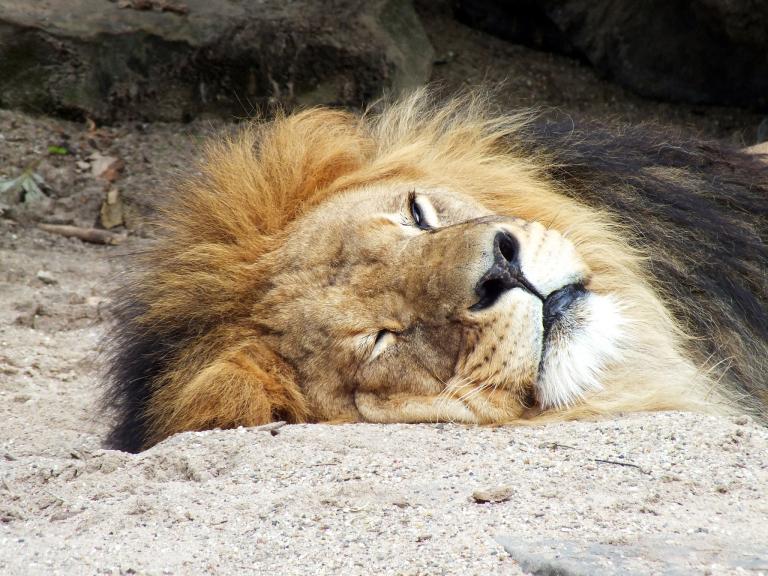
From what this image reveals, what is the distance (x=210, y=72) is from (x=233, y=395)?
366 centimetres

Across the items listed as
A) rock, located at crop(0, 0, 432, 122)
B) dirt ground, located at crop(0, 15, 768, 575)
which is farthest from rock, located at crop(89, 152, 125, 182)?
dirt ground, located at crop(0, 15, 768, 575)

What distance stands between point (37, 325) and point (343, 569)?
3.28 meters

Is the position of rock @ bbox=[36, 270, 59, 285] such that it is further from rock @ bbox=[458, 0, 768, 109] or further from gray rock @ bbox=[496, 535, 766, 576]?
gray rock @ bbox=[496, 535, 766, 576]

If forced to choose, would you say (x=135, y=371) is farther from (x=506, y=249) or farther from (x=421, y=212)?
(x=506, y=249)

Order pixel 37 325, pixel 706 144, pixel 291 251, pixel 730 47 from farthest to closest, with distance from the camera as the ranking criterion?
pixel 730 47 → pixel 37 325 → pixel 706 144 → pixel 291 251

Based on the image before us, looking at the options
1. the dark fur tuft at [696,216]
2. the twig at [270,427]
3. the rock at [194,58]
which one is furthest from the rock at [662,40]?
the twig at [270,427]

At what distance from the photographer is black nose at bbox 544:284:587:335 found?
2.99 meters

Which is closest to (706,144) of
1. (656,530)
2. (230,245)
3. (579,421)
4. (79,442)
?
(579,421)

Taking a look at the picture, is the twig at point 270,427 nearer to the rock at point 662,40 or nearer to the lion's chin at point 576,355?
the lion's chin at point 576,355

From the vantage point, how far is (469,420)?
2979 mm

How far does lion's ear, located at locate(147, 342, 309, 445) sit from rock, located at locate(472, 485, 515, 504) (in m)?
0.91

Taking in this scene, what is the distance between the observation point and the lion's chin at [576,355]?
9.79 ft

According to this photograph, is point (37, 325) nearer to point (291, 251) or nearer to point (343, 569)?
point (291, 251)

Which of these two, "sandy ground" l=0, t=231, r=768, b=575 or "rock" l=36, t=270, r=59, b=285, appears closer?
"sandy ground" l=0, t=231, r=768, b=575
